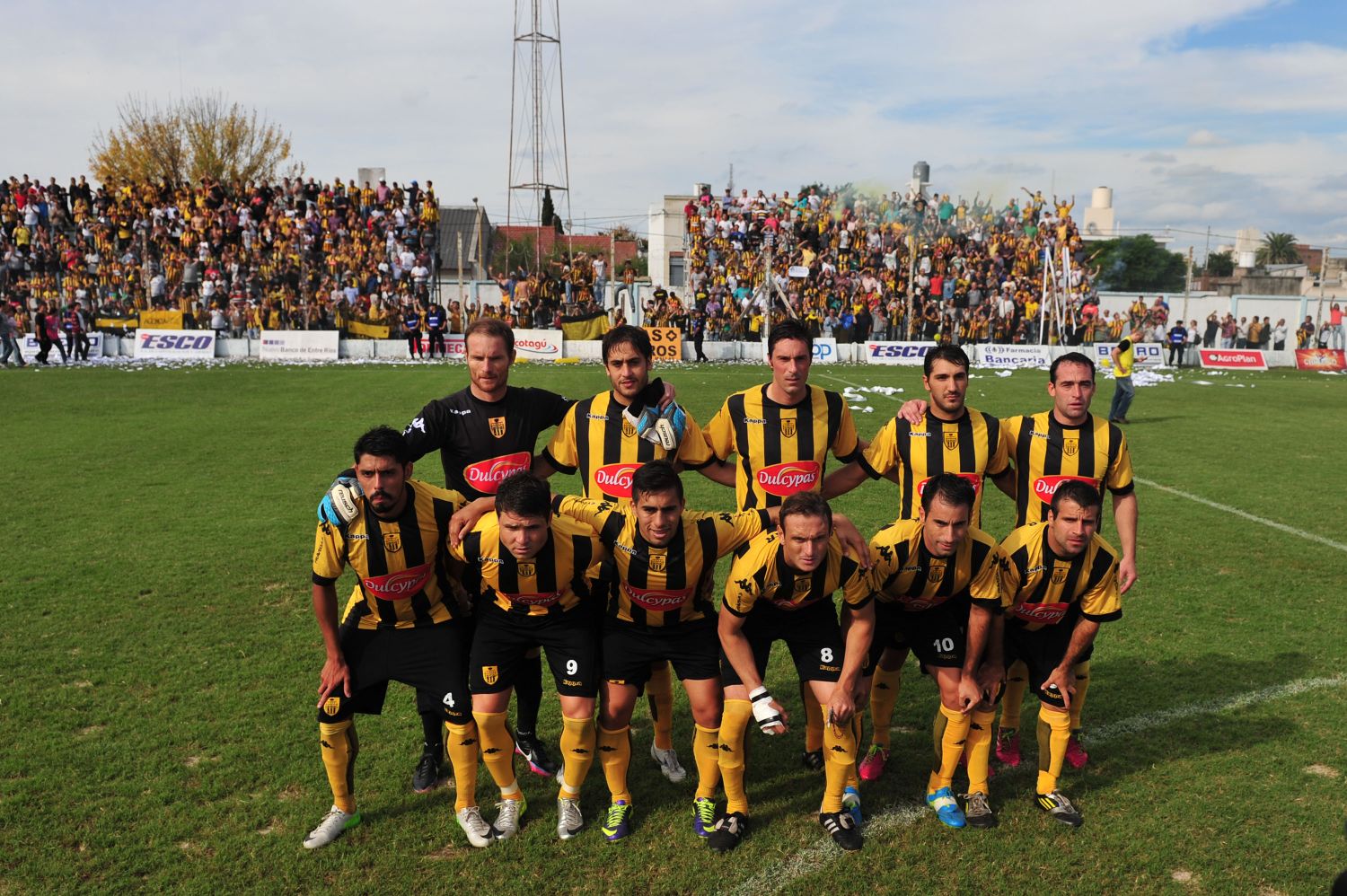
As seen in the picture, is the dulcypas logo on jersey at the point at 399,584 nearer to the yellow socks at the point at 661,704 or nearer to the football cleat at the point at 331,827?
the football cleat at the point at 331,827

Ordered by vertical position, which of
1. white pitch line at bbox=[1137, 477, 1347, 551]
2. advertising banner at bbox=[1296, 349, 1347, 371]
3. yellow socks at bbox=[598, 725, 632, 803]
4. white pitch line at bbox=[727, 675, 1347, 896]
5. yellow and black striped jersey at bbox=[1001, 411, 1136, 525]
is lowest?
white pitch line at bbox=[727, 675, 1347, 896]

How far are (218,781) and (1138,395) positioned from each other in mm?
20842

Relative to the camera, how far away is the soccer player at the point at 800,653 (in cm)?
396

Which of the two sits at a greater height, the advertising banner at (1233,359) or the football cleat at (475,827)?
the advertising banner at (1233,359)

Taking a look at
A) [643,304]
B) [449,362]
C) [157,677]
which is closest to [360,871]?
[157,677]

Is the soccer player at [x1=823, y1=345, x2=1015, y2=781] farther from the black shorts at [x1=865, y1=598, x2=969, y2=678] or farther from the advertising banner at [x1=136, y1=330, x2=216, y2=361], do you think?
the advertising banner at [x1=136, y1=330, x2=216, y2=361]

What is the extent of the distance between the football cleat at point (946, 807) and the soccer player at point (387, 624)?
2.07m

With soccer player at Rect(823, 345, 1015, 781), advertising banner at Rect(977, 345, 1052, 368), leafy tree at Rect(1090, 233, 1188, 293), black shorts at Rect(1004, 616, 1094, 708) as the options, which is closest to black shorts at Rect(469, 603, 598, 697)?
soccer player at Rect(823, 345, 1015, 781)

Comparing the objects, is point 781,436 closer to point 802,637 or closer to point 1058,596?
point 802,637

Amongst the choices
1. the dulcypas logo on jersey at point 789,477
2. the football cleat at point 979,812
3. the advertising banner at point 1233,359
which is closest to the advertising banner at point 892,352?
the advertising banner at point 1233,359

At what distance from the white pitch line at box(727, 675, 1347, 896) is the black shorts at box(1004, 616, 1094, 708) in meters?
0.58

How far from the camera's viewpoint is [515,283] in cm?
3169

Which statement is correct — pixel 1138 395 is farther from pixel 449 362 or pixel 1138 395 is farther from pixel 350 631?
pixel 350 631

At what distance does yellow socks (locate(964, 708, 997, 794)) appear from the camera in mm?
4219
